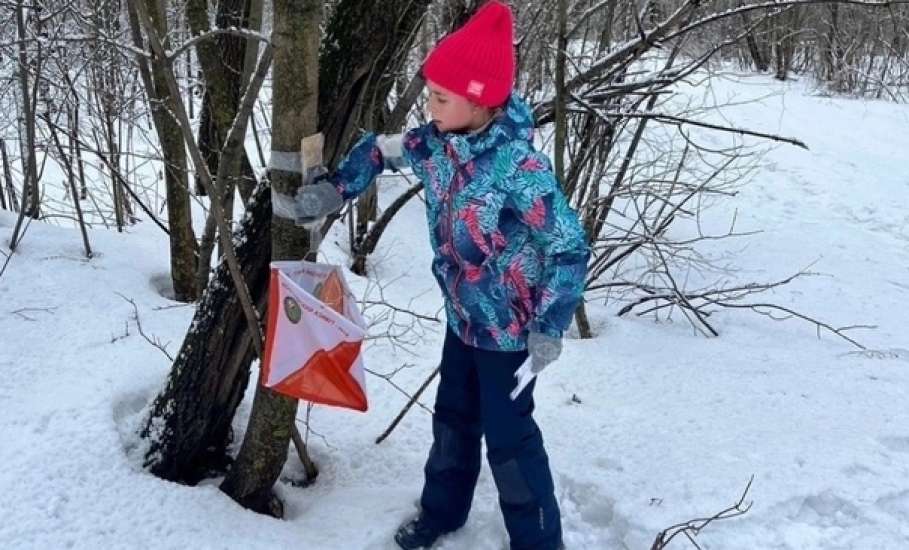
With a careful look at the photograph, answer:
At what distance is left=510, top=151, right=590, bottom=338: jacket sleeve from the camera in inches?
71.8

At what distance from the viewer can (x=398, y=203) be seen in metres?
4.51

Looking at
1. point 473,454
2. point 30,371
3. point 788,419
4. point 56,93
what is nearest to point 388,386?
point 473,454

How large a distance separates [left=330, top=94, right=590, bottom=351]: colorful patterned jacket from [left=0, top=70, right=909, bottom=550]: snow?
0.73m

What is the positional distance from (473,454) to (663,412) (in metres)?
0.95

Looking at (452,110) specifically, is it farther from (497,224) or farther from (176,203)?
(176,203)

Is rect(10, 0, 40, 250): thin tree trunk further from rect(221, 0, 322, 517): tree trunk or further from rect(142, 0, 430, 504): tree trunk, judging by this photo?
rect(221, 0, 322, 517): tree trunk

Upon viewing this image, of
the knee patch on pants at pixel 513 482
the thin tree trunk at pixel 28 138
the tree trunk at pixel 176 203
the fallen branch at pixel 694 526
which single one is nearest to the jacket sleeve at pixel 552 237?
the knee patch on pants at pixel 513 482

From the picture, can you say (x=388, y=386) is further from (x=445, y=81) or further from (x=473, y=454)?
(x=445, y=81)

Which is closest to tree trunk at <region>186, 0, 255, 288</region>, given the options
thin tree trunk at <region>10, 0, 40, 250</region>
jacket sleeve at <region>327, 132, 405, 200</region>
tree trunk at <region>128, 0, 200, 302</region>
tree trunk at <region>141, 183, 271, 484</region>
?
tree trunk at <region>128, 0, 200, 302</region>

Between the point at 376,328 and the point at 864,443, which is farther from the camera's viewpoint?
the point at 376,328

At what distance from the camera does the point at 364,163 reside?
1.97 meters

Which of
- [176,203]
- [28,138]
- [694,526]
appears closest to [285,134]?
[694,526]

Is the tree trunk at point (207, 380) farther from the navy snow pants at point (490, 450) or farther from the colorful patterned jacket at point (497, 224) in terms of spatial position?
the navy snow pants at point (490, 450)

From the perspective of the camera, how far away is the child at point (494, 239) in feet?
5.98
